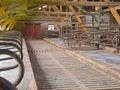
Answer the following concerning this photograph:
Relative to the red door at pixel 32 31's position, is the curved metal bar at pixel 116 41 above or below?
above

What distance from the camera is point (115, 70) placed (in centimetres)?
567

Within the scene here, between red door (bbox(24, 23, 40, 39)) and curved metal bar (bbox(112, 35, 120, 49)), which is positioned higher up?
curved metal bar (bbox(112, 35, 120, 49))

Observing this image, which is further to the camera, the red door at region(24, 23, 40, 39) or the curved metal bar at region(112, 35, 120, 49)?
the red door at region(24, 23, 40, 39)

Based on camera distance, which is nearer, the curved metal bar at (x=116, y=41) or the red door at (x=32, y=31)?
the curved metal bar at (x=116, y=41)

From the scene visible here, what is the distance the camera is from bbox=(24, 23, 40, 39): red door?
20969 mm

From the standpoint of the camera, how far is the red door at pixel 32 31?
68.8ft

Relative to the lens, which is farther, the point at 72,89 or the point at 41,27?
the point at 41,27

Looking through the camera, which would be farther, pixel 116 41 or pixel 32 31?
pixel 32 31

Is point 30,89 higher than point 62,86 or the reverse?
higher

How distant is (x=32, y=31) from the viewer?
21.0 meters

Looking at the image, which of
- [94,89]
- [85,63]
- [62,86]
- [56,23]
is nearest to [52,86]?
[62,86]

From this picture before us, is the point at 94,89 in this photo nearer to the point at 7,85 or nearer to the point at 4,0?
the point at 4,0

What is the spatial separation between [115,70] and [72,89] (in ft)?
4.20

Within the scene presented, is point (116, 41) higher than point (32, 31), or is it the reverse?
point (116, 41)
